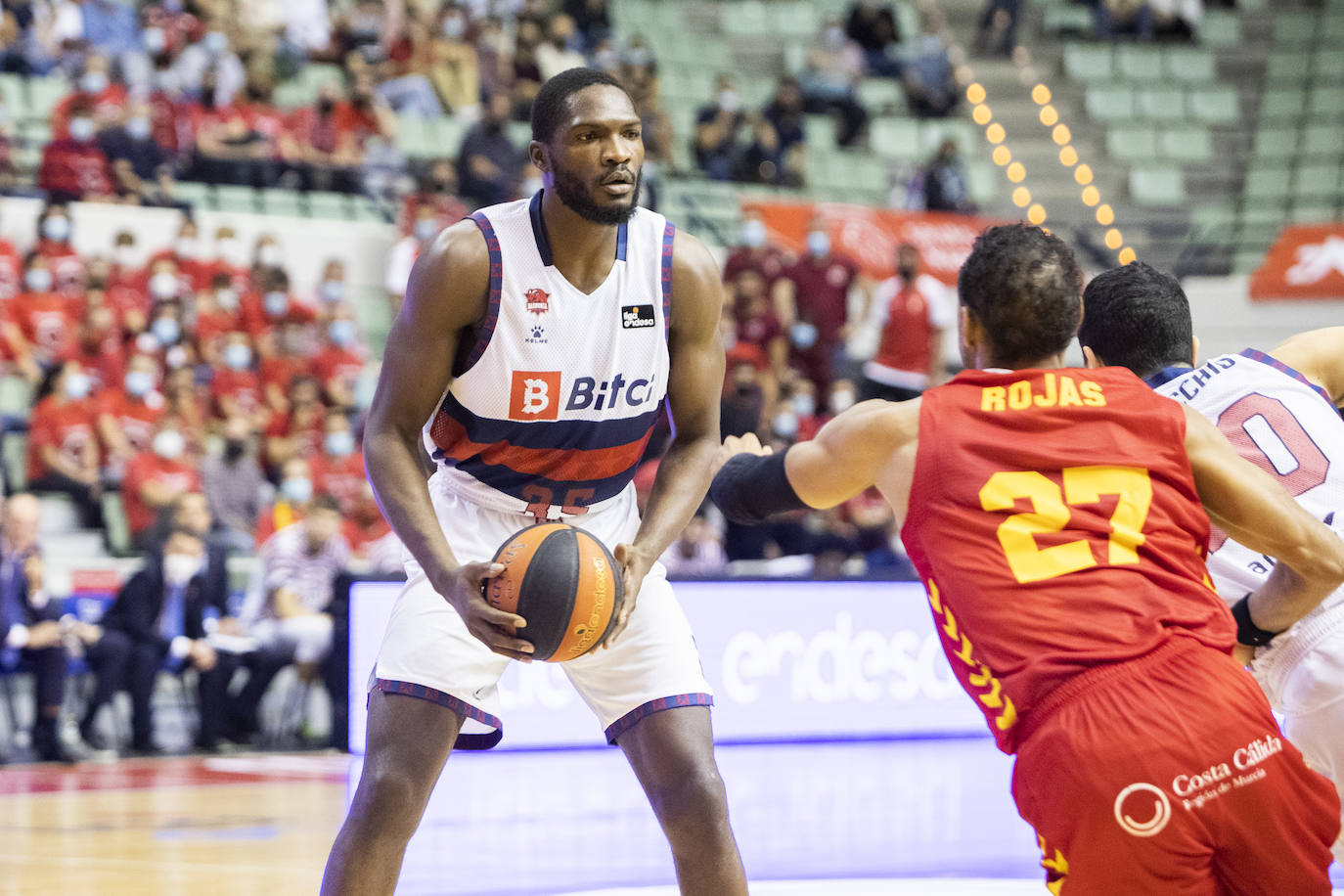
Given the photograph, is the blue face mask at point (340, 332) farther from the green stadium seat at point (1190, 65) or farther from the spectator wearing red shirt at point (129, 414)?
the green stadium seat at point (1190, 65)

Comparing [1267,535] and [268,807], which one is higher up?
[1267,535]

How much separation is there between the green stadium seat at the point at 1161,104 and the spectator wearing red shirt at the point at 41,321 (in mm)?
13902

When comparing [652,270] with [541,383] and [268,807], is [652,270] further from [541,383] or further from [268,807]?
[268,807]

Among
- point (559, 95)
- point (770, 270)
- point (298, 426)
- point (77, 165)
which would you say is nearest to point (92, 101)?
point (77, 165)

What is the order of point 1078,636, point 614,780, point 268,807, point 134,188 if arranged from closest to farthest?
point 1078,636 → point 268,807 → point 614,780 → point 134,188

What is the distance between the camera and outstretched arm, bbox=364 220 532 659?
373 cm

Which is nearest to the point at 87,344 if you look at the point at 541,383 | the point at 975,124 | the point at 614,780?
the point at 614,780

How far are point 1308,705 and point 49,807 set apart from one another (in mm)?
6106

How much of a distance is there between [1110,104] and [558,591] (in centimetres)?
1825

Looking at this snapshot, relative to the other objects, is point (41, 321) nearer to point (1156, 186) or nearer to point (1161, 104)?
point (1156, 186)

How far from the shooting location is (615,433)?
13.0ft

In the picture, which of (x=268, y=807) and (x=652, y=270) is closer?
(x=652, y=270)

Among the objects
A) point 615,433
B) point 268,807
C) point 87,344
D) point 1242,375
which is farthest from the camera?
point 87,344

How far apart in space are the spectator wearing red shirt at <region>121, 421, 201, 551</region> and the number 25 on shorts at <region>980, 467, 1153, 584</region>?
8.69 m
